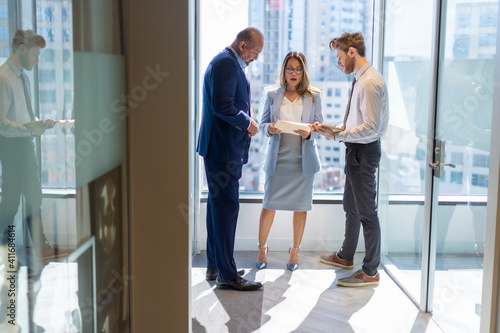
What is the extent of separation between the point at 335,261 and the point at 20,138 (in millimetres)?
3401

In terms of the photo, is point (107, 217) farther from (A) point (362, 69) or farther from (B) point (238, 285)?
(A) point (362, 69)

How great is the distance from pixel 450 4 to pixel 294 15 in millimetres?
1768

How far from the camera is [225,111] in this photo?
3.36m

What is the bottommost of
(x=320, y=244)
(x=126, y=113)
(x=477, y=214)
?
(x=320, y=244)

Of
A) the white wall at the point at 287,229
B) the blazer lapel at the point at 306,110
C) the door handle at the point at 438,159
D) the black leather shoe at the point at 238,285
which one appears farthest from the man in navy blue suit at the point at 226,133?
the door handle at the point at 438,159

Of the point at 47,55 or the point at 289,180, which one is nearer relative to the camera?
the point at 47,55

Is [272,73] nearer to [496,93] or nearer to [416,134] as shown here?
[416,134]

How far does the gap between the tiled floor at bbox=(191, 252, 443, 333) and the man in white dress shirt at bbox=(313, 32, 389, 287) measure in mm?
216

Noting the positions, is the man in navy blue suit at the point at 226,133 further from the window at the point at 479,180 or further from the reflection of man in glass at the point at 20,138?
the reflection of man in glass at the point at 20,138

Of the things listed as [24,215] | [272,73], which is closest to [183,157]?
[24,215]

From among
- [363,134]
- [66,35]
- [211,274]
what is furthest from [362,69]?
[66,35]

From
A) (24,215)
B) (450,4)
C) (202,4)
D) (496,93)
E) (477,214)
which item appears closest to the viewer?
(24,215)

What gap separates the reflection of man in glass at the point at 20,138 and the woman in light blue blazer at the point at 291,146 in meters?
2.85

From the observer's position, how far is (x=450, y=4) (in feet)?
9.78
